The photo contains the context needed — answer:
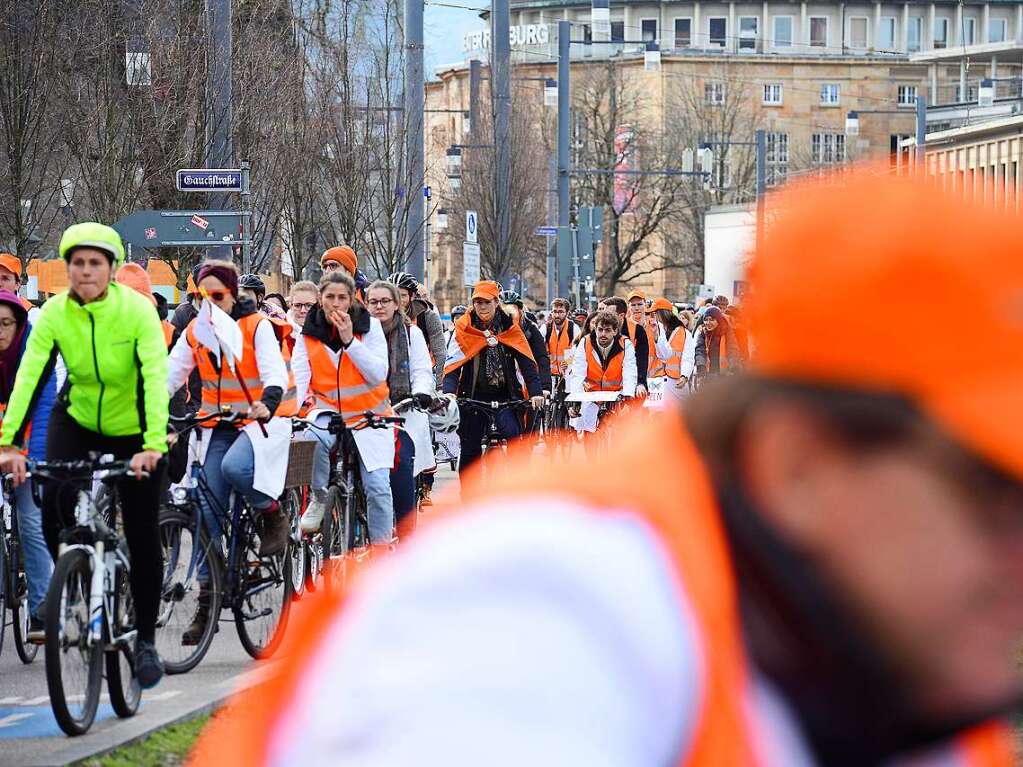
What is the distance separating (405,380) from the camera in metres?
11.9

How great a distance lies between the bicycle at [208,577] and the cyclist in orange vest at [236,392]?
0.24 feet

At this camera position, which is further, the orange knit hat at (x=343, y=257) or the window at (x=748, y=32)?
the window at (x=748, y=32)

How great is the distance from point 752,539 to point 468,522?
15 cm

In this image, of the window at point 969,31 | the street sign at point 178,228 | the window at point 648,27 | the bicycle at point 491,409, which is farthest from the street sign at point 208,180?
the window at point 969,31

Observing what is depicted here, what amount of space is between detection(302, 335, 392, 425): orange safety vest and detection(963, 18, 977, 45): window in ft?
377

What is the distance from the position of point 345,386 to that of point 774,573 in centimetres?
969

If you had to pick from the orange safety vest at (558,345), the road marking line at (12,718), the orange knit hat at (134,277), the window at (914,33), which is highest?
the window at (914,33)

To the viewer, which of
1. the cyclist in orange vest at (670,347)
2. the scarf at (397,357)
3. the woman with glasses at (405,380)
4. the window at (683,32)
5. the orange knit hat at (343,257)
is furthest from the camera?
the window at (683,32)

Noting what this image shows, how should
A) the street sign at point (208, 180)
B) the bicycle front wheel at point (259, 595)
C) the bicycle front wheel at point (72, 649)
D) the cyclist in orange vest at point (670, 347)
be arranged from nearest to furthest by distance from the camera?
1. the bicycle front wheel at point (72, 649)
2. the bicycle front wheel at point (259, 595)
3. the street sign at point (208, 180)
4. the cyclist in orange vest at point (670, 347)

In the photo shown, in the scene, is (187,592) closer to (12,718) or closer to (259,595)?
(259,595)

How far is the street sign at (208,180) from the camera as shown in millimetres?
17047

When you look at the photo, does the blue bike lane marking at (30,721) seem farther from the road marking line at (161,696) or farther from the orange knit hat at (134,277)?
the orange knit hat at (134,277)

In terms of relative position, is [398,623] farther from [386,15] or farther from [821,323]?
[386,15]

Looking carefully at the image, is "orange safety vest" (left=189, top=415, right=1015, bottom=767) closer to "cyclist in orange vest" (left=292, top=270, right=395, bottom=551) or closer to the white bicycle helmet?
"cyclist in orange vest" (left=292, top=270, right=395, bottom=551)
